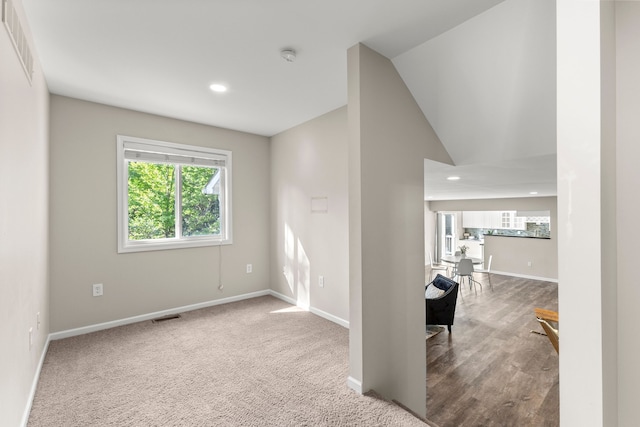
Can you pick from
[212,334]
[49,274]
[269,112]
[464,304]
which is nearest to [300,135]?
[269,112]

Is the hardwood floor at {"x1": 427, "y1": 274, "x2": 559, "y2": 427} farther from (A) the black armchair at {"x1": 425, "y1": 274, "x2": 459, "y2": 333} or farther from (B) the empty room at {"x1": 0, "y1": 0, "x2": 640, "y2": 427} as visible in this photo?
(A) the black armchair at {"x1": 425, "y1": 274, "x2": 459, "y2": 333}

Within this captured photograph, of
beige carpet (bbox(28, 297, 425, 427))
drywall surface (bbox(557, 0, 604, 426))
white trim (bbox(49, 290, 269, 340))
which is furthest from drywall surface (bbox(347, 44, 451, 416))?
white trim (bbox(49, 290, 269, 340))

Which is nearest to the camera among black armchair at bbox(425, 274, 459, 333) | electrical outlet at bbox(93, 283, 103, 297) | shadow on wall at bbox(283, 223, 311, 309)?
electrical outlet at bbox(93, 283, 103, 297)

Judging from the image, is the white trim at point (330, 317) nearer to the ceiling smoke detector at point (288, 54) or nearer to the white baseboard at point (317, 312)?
the white baseboard at point (317, 312)

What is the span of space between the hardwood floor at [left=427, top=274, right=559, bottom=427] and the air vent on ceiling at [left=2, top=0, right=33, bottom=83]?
3.81m

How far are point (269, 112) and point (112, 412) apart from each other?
2955mm

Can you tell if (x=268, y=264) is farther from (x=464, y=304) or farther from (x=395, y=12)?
(x=464, y=304)

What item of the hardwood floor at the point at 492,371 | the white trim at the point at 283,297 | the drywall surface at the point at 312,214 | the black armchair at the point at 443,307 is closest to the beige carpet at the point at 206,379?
the drywall surface at the point at 312,214

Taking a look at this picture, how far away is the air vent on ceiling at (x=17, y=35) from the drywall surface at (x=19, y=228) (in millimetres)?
51

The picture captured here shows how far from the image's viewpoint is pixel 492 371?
354 centimetres

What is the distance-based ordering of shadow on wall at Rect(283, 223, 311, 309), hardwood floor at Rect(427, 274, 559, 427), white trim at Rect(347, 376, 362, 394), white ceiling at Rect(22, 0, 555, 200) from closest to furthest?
1. white ceiling at Rect(22, 0, 555, 200)
2. white trim at Rect(347, 376, 362, 394)
3. hardwood floor at Rect(427, 274, 559, 427)
4. shadow on wall at Rect(283, 223, 311, 309)

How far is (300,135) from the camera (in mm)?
3871

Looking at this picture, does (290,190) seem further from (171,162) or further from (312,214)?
(171,162)

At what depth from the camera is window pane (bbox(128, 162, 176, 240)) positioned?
344 cm
